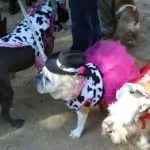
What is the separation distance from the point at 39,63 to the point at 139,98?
85 centimetres

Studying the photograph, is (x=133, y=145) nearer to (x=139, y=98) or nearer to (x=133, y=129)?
(x=133, y=129)

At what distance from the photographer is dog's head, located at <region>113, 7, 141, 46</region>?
13.0ft

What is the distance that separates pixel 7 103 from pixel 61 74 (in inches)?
20.1

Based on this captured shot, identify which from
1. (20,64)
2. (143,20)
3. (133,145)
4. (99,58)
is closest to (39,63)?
(20,64)

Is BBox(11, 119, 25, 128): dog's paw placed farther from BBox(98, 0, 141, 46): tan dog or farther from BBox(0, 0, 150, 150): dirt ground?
BBox(98, 0, 141, 46): tan dog

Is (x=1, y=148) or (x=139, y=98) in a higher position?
(x=139, y=98)

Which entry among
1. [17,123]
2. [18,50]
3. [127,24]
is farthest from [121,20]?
[17,123]

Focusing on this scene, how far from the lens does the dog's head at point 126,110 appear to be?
2.40 metres

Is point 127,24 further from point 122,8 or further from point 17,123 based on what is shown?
point 17,123

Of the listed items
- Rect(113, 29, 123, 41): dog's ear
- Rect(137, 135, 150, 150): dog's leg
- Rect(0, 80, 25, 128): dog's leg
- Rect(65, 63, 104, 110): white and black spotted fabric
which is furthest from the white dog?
Rect(113, 29, 123, 41): dog's ear

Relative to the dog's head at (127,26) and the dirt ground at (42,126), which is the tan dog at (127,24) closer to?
the dog's head at (127,26)

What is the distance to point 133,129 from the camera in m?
2.52

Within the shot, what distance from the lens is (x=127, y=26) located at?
3971mm

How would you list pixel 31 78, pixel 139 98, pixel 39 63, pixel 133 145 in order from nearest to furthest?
1. pixel 139 98
2. pixel 133 145
3. pixel 39 63
4. pixel 31 78
